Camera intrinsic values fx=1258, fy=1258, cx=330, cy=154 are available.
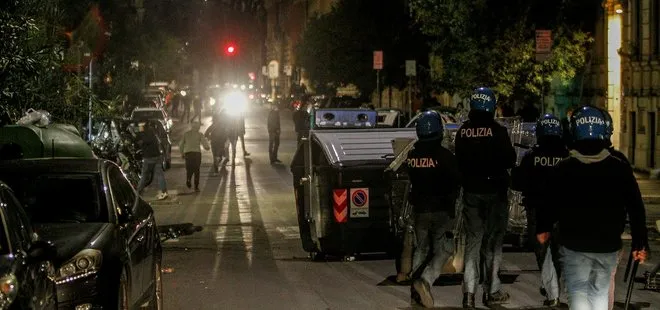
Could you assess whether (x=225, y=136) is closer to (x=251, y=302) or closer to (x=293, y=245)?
(x=293, y=245)

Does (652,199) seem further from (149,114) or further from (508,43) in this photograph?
(149,114)

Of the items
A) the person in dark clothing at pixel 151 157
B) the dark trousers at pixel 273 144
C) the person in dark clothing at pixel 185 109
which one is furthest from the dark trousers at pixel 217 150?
the person in dark clothing at pixel 185 109

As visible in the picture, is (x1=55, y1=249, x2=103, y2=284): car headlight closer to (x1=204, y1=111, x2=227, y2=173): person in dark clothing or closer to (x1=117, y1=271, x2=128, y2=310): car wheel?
(x1=117, y1=271, x2=128, y2=310): car wheel

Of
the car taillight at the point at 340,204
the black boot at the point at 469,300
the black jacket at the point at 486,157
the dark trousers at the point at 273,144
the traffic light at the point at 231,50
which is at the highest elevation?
the traffic light at the point at 231,50

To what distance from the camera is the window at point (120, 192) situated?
9.94 meters

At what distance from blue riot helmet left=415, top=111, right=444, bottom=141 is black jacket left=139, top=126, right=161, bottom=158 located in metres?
14.5

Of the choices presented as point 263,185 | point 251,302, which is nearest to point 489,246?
point 251,302

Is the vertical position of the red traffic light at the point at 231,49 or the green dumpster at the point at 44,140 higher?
the red traffic light at the point at 231,49

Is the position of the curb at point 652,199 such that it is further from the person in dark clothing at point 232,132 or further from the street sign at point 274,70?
the street sign at point 274,70

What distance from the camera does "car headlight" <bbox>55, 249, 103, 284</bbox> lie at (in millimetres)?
8492

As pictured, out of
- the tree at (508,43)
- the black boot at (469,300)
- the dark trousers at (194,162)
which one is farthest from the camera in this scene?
the tree at (508,43)

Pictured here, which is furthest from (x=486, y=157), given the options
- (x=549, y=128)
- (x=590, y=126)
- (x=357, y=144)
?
(x=357, y=144)

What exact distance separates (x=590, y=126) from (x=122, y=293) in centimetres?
352

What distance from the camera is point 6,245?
751 cm
